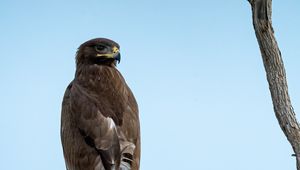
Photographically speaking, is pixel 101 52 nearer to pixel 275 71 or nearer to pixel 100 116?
pixel 100 116

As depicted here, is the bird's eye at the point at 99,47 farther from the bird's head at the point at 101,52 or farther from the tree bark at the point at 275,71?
the tree bark at the point at 275,71

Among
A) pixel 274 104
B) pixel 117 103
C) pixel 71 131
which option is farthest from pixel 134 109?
pixel 274 104

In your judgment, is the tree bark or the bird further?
→ the tree bark

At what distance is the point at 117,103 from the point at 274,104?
2.06 metres

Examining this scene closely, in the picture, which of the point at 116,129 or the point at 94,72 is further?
the point at 94,72

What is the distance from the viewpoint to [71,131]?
8.12 meters

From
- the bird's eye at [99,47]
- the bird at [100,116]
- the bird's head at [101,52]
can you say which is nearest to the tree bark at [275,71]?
the bird at [100,116]

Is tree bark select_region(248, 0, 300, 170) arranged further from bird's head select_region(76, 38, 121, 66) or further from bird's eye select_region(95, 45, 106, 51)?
bird's eye select_region(95, 45, 106, 51)

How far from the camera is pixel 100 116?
306 inches

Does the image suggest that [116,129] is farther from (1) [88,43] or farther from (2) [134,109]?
(1) [88,43]

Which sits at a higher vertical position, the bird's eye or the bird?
the bird's eye

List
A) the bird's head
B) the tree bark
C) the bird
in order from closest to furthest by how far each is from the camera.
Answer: the bird < the tree bark < the bird's head

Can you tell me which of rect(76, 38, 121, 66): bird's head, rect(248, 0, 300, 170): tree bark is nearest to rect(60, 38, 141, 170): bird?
rect(76, 38, 121, 66): bird's head

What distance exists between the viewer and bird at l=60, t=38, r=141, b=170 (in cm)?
759
